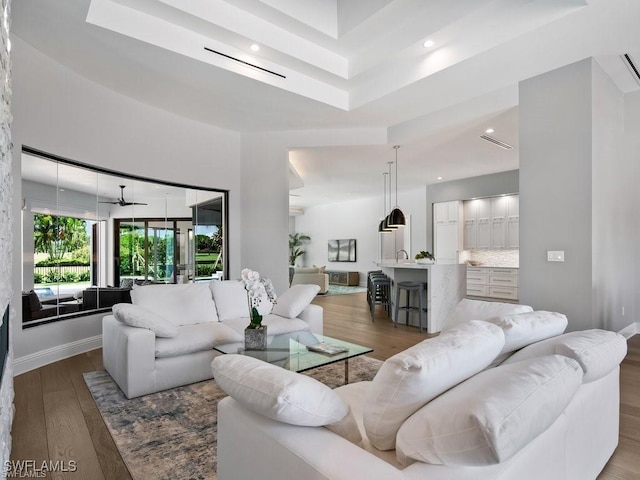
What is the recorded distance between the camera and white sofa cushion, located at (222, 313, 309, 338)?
11.7 ft

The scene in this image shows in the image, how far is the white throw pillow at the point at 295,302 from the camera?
3.93 meters

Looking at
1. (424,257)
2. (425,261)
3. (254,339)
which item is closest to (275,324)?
(254,339)

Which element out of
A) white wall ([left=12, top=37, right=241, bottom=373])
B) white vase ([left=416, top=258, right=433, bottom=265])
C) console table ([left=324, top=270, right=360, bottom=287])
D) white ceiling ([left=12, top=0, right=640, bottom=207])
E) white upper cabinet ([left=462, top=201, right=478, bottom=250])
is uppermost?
white ceiling ([left=12, top=0, right=640, bottom=207])

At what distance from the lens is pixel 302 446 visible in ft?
3.58

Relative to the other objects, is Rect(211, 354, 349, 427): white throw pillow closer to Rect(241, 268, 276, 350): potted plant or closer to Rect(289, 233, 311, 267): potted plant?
Rect(241, 268, 276, 350): potted plant

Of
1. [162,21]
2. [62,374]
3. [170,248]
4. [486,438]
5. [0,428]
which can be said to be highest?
[162,21]

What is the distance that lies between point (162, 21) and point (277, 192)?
281 centimetres

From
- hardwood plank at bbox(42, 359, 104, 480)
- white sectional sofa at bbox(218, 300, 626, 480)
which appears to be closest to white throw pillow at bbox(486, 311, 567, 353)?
white sectional sofa at bbox(218, 300, 626, 480)

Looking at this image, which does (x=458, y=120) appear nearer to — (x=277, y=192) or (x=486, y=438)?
(x=277, y=192)

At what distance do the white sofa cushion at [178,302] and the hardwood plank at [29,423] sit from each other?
102cm

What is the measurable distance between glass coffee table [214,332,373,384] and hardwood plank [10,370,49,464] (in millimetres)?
1186

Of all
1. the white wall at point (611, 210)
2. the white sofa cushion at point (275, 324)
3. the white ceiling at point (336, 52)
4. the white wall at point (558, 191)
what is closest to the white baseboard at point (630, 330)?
the white wall at point (611, 210)

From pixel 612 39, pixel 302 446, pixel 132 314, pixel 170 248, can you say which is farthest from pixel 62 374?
pixel 612 39

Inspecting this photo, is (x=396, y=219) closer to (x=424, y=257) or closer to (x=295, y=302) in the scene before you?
(x=424, y=257)
